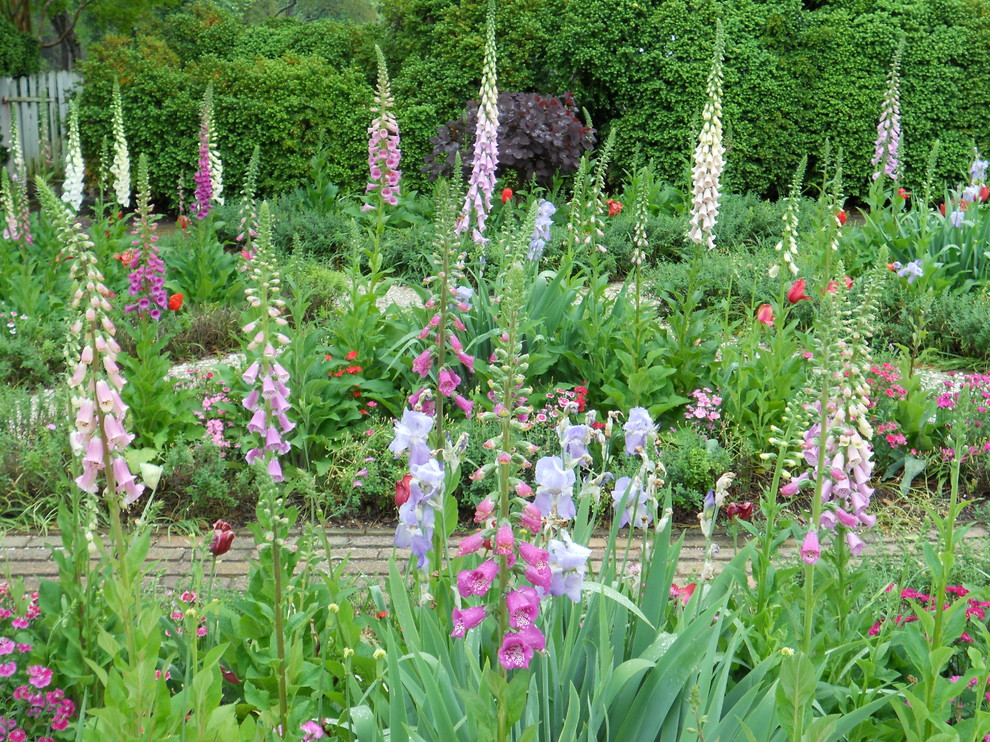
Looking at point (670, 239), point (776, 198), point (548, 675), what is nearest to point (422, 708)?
point (548, 675)

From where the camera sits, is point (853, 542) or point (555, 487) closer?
point (555, 487)

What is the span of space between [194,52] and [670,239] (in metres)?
7.34

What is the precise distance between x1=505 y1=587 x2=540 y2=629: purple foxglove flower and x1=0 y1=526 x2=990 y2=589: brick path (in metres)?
2.23

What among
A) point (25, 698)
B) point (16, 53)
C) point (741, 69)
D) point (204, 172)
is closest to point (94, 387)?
point (25, 698)

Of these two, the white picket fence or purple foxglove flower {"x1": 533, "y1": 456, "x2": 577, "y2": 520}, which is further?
the white picket fence

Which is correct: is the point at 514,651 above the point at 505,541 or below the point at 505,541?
below

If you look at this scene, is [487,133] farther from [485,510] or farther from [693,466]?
[485,510]

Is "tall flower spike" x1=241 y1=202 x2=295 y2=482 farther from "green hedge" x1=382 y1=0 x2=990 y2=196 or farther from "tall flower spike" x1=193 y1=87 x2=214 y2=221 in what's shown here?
"green hedge" x1=382 y1=0 x2=990 y2=196

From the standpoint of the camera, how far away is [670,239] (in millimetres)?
8289

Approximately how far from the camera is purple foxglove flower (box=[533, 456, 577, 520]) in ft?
6.09

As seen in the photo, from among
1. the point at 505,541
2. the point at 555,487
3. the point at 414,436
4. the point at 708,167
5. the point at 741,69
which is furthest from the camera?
the point at 741,69

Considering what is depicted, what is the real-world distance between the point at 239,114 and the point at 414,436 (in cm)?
958

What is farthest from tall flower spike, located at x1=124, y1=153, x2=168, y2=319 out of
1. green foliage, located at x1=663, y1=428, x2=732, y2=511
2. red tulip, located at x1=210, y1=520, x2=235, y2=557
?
red tulip, located at x1=210, y1=520, x2=235, y2=557

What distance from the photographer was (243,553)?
4.30m
